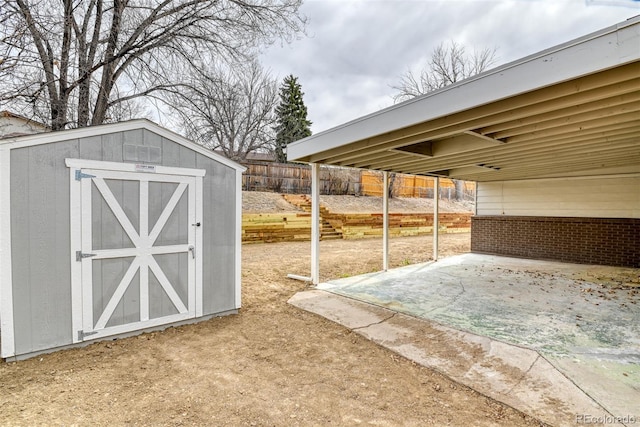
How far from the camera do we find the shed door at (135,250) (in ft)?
10.1

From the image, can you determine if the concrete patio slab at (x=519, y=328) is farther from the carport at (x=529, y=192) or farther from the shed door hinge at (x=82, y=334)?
the shed door hinge at (x=82, y=334)

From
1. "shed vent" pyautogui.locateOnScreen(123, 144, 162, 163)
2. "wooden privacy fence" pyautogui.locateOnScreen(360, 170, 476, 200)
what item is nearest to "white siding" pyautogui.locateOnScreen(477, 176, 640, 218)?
"shed vent" pyautogui.locateOnScreen(123, 144, 162, 163)

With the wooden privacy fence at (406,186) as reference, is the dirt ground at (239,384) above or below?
below

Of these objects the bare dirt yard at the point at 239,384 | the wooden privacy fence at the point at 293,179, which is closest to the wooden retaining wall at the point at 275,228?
the wooden privacy fence at the point at 293,179

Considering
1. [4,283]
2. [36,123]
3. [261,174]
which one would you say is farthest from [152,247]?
[261,174]

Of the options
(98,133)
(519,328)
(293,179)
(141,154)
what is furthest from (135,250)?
(293,179)

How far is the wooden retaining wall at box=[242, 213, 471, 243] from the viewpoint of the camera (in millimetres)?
11344

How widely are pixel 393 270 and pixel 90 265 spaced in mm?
5421

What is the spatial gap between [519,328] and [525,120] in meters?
2.31

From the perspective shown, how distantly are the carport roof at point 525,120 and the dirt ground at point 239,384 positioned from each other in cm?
234

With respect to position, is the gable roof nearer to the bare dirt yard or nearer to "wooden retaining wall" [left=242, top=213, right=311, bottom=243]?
the bare dirt yard

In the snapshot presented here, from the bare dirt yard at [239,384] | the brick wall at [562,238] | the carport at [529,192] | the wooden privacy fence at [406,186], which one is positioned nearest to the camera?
the bare dirt yard at [239,384]

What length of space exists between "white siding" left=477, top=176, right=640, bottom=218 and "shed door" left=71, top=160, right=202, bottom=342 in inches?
328

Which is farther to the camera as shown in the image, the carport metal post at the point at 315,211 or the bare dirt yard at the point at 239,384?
the carport metal post at the point at 315,211
